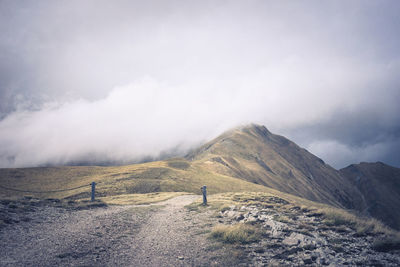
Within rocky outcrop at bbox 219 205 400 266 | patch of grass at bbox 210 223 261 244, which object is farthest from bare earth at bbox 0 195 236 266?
rocky outcrop at bbox 219 205 400 266

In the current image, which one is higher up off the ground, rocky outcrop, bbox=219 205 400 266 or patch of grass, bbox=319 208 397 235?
patch of grass, bbox=319 208 397 235

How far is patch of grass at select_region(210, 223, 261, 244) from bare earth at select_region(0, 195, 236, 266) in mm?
867

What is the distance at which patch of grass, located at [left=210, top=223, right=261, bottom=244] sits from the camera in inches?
452

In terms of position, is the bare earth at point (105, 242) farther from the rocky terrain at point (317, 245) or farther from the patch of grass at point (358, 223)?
the patch of grass at point (358, 223)

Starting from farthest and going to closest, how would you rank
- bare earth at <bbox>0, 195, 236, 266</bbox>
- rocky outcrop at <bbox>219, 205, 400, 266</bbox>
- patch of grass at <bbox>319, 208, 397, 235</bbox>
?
patch of grass at <bbox>319, 208, 397, 235</bbox>, bare earth at <bbox>0, 195, 236, 266</bbox>, rocky outcrop at <bbox>219, 205, 400, 266</bbox>

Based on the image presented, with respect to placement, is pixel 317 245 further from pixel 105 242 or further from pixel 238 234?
pixel 105 242

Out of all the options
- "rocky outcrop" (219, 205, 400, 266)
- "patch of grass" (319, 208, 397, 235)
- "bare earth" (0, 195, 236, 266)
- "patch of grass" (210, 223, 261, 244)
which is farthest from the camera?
"patch of grass" (210, 223, 261, 244)

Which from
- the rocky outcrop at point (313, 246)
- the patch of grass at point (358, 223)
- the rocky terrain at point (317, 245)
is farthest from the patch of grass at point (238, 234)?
the patch of grass at point (358, 223)

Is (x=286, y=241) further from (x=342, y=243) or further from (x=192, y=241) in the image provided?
(x=192, y=241)

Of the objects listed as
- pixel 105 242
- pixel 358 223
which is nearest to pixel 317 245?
pixel 358 223

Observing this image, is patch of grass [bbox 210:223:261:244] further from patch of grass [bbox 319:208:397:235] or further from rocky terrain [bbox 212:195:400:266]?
patch of grass [bbox 319:208:397:235]

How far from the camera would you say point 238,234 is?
11766 mm

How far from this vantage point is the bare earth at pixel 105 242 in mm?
9312

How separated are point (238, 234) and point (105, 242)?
6761 millimetres
